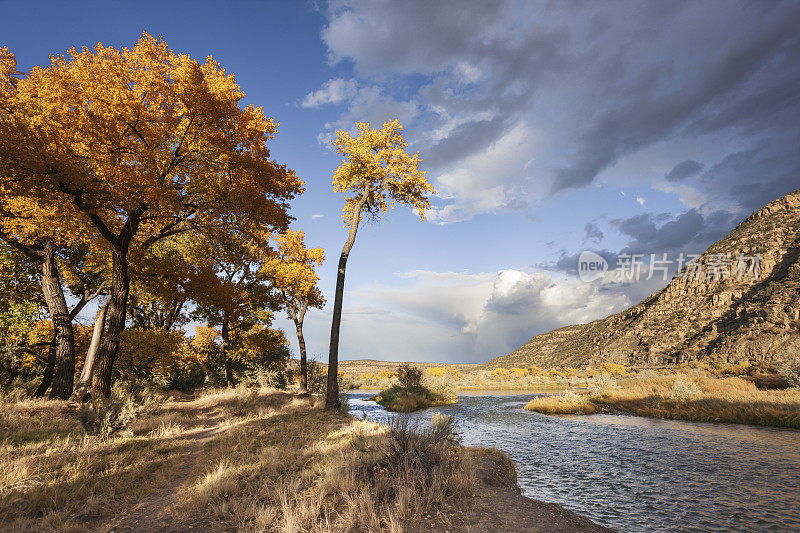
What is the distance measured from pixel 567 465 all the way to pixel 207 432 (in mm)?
12062

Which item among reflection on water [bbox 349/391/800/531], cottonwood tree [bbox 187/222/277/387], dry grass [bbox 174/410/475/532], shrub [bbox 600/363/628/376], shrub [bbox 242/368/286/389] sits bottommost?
shrub [bbox 600/363/628/376]

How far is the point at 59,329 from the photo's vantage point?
13438 mm

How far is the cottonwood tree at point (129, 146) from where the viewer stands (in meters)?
10.4

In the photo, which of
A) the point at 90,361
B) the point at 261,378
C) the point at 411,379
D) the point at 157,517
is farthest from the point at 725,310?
the point at 90,361

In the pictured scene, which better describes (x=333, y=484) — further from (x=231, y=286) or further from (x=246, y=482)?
(x=231, y=286)

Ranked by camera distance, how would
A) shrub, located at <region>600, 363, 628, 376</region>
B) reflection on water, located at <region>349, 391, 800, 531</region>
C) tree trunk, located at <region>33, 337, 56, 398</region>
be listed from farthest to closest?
shrub, located at <region>600, 363, 628, 376</region>, tree trunk, located at <region>33, 337, 56, 398</region>, reflection on water, located at <region>349, 391, 800, 531</region>

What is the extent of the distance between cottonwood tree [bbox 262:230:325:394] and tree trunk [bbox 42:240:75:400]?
36.2 ft

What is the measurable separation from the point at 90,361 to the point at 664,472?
20932mm

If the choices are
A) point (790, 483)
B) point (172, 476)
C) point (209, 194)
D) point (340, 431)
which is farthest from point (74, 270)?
point (790, 483)

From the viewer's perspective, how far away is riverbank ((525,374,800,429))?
16625 millimetres

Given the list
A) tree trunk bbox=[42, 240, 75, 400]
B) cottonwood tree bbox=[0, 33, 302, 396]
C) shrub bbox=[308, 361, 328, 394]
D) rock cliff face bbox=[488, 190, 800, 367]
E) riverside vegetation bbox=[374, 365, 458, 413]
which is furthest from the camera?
rock cliff face bbox=[488, 190, 800, 367]

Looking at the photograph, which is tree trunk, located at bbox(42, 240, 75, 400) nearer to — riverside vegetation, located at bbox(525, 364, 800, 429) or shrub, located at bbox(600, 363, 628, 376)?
riverside vegetation, located at bbox(525, 364, 800, 429)

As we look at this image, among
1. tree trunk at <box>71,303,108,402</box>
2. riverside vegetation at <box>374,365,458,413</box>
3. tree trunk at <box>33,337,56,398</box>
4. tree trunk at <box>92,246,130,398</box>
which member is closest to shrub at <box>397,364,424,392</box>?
riverside vegetation at <box>374,365,458,413</box>

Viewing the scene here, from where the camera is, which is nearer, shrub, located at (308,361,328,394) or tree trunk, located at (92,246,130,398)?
tree trunk, located at (92,246,130,398)
